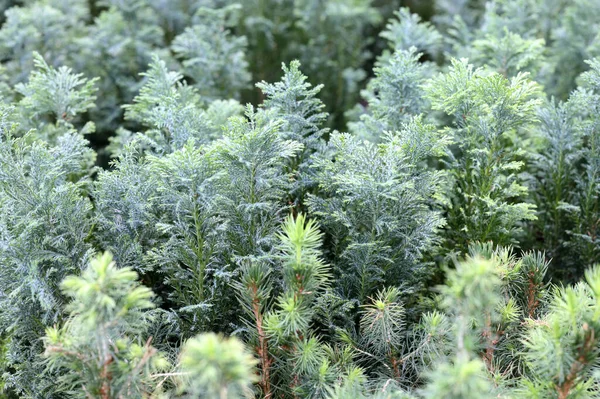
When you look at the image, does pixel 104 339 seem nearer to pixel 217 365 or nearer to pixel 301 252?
pixel 217 365

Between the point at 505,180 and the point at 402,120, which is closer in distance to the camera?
the point at 505,180

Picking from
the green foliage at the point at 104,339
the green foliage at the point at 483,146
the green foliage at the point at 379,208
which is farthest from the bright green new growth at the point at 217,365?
A: the green foliage at the point at 483,146

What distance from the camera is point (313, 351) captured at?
95cm

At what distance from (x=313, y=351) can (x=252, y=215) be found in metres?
0.28

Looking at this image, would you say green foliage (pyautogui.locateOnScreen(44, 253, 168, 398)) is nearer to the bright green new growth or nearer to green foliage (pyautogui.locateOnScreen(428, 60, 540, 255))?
the bright green new growth

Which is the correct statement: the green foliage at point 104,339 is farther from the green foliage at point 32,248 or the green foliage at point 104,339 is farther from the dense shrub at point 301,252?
the green foliage at point 32,248

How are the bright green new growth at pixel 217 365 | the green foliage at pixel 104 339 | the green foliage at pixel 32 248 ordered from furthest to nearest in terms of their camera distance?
1. the green foliage at pixel 32 248
2. the green foliage at pixel 104 339
3. the bright green new growth at pixel 217 365

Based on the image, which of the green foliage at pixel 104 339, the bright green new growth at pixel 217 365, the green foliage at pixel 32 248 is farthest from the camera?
the green foliage at pixel 32 248

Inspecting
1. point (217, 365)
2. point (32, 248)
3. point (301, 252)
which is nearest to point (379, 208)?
point (301, 252)

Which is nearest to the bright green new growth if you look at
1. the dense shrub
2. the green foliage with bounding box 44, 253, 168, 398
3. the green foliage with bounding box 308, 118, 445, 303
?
the dense shrub

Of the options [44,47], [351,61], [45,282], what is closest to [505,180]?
[45,282]

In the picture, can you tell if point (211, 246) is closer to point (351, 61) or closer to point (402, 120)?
point (402, 120)

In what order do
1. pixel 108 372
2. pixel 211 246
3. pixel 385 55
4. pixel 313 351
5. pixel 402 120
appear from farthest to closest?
pixel 385 55
pixel 402 120
pixel 211 246
pixel 313 351
pixel 108 372

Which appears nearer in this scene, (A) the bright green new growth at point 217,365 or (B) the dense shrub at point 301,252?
(A) the bright green new growth at point 217,365
